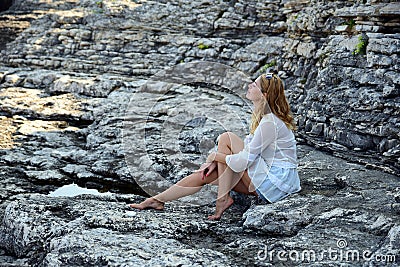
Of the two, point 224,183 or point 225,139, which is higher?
point 225,139

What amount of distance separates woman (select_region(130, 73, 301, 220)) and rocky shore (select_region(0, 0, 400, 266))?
0.20m

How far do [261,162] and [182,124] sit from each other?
12.9 feet

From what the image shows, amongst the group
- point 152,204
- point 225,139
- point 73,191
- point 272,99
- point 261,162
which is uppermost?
point 272,99

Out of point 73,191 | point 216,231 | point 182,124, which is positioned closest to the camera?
point 216,231

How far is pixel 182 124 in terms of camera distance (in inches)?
347

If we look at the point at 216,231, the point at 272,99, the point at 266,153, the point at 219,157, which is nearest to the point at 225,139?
the point at 219,157

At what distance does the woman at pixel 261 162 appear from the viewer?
4.95m

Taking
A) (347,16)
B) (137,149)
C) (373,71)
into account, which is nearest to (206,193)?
(137,149)

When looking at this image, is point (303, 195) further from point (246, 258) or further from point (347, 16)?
point (347, 16)

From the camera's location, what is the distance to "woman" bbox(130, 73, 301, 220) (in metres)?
4.95

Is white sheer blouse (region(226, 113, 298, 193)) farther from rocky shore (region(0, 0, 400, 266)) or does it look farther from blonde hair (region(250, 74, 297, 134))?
rocky shore (region(0, 0, 400, 266))

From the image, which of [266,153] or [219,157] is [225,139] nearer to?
[219,157]

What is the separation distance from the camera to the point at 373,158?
661 centimetres

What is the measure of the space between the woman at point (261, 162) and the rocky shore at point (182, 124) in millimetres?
201
